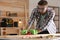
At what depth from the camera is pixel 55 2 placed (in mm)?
4129

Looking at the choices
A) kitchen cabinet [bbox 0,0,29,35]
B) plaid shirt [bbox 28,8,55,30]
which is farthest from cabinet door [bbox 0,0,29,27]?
plaid shirt [bbox 28,8,55,30]

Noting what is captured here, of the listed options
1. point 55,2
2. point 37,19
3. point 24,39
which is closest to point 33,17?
point 37,19

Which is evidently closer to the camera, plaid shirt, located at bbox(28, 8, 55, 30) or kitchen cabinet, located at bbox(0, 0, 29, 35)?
plaid shirt, located at bbox(28, 8, 55, 30)

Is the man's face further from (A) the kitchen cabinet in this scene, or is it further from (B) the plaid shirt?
Result: (A) the kitchen cabinet

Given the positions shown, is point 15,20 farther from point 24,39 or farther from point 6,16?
point 24,39

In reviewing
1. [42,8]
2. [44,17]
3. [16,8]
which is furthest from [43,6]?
[16,8]

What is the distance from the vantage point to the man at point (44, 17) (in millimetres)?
1708

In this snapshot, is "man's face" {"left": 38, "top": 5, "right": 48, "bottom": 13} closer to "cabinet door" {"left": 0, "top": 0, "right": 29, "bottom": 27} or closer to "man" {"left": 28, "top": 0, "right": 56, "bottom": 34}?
"man" {"left": 28, "top": 0, "right": 56, "bottom": 34}

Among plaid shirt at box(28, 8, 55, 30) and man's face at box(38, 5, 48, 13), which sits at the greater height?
man's face at box(38, 5, 48, 13)

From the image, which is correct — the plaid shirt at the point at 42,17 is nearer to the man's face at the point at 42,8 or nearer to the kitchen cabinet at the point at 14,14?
the man's face at the point at 42,8

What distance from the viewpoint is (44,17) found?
5.78 feet

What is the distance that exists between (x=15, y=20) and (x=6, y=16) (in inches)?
8.6

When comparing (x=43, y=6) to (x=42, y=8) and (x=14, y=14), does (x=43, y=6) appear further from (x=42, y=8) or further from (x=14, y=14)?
(x=14, y=14)

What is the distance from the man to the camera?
1.71 metres
